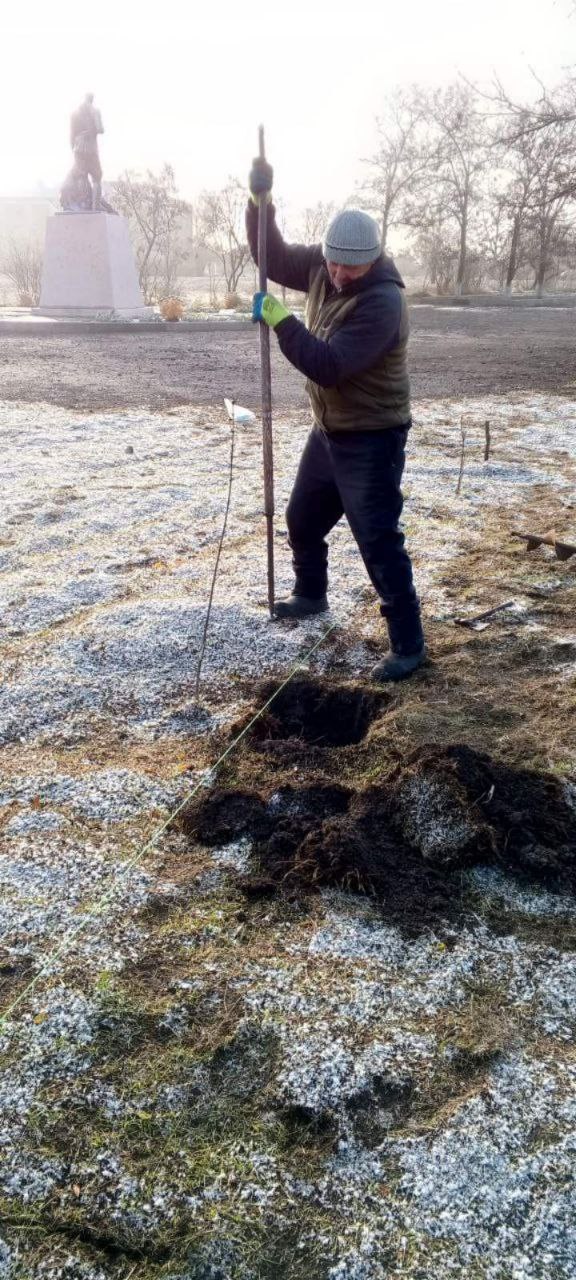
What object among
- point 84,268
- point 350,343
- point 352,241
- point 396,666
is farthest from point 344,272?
point 84,268

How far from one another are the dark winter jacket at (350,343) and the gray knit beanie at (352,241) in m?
0.11

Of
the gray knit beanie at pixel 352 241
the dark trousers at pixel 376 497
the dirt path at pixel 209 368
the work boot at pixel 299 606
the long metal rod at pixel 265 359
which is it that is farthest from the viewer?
the dirt path at pixel 209 368

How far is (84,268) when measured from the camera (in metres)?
19.7

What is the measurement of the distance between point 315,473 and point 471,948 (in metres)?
2.25

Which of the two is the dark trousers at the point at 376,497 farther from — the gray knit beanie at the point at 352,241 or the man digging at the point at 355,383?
the gray knit beanie at the point at 352,241

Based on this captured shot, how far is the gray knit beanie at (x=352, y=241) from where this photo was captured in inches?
122

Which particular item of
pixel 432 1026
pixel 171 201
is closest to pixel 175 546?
pixel 432 1026

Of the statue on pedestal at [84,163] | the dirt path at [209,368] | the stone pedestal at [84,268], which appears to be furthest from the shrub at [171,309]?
the statue on pedestal at [84,163]

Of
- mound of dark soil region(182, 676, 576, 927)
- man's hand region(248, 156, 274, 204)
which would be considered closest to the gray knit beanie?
man's hand region(248, 156, 274, 204)

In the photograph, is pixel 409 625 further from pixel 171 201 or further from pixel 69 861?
pixel 171 201

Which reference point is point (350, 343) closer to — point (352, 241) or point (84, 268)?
point (352, 241)

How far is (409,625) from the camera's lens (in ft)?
11.9

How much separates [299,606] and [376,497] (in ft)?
3.18

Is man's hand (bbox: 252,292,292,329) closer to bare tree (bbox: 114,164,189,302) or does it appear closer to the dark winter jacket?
the dark winter jacket
